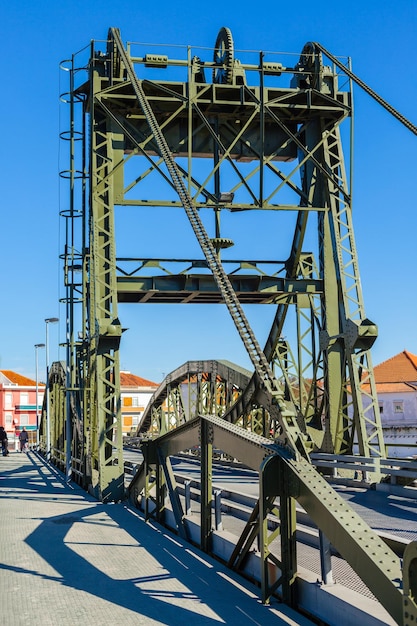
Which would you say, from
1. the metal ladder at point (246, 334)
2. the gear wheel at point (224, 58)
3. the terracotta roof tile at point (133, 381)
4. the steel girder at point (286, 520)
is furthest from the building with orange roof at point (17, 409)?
the steel girder at point (286, 520)

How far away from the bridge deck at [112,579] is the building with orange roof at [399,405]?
64473 millimetres

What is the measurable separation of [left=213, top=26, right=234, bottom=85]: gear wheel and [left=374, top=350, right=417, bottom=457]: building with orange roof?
59.4m

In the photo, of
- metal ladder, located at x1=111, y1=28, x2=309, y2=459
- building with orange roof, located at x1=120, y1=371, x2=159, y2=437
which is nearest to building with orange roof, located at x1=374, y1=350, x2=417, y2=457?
building with orange roof, located at x1=120, y1=371, x2=159, y2=437

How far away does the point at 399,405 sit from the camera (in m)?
78.4

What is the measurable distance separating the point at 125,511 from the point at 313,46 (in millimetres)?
13975

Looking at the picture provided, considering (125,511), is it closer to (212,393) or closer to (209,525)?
(209,525)

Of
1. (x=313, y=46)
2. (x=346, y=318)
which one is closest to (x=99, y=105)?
(x=313, y=46)

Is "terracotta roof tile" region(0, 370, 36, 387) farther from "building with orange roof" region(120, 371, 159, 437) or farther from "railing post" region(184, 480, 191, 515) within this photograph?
"railing post" region(184, 480, 191, 515)

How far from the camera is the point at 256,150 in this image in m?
23.0

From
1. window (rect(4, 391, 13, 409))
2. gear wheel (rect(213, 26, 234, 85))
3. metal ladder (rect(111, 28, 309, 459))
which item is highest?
gear wheel (rect(213, 26, 234, 85))

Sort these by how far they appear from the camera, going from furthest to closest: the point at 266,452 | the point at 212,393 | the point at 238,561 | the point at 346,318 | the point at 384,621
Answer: the point at 212,393
the point at 346,318
the point at 238,561
the point at 266,452
the point at 384,621

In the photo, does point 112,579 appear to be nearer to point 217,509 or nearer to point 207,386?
point 217,509

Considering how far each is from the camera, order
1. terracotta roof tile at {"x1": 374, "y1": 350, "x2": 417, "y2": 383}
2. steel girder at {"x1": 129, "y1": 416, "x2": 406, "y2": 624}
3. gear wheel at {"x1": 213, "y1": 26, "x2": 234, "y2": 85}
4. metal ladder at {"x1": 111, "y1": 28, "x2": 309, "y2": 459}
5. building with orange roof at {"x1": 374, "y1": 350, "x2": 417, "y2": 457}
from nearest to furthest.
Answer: steel girder at {"x1": 129, "y1": 416, "x2": 406, "y2": 624} < metal ladder at {"x1": 111, "y1": 28, "x2": 309, "y2": 459} < gear wheel at {"x1": 213, "y1": 26, "x2": 234, "y2": 85} < building with orange roof at {"x1": 374, "y1": 350, "x2": 417, "y2": 457} < terracotta roof tile at {"x1": 374, "y1": 350, "x2": 417, "y2": 383}

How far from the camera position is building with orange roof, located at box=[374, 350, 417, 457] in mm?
77062
